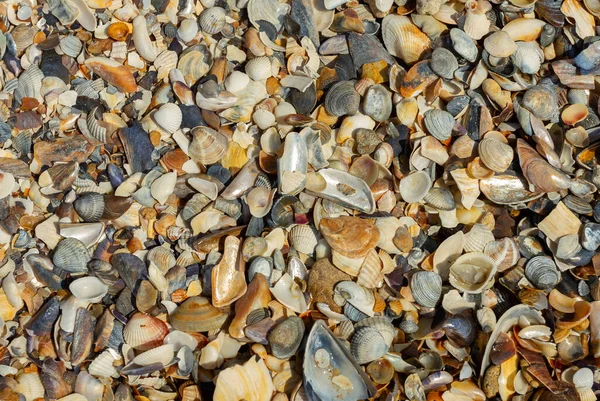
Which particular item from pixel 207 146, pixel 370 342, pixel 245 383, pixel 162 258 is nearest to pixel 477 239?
pixel 370 342

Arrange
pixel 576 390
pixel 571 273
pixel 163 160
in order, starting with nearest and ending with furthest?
pixel 576 390 < pixel 571 273 < pixel 163 160

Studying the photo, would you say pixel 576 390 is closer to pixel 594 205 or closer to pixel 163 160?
pixel 594 205

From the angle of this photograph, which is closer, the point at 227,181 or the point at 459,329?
the point at 459,329

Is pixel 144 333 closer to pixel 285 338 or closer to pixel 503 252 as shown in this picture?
pixel 285 338

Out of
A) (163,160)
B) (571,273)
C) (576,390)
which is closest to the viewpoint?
(576,390)

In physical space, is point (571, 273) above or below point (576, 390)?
above

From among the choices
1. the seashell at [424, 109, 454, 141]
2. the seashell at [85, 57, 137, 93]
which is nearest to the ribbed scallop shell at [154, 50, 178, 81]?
the seashell at [85, 57, 137, 93]

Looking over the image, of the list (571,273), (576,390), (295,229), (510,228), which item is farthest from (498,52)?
(576,390)
